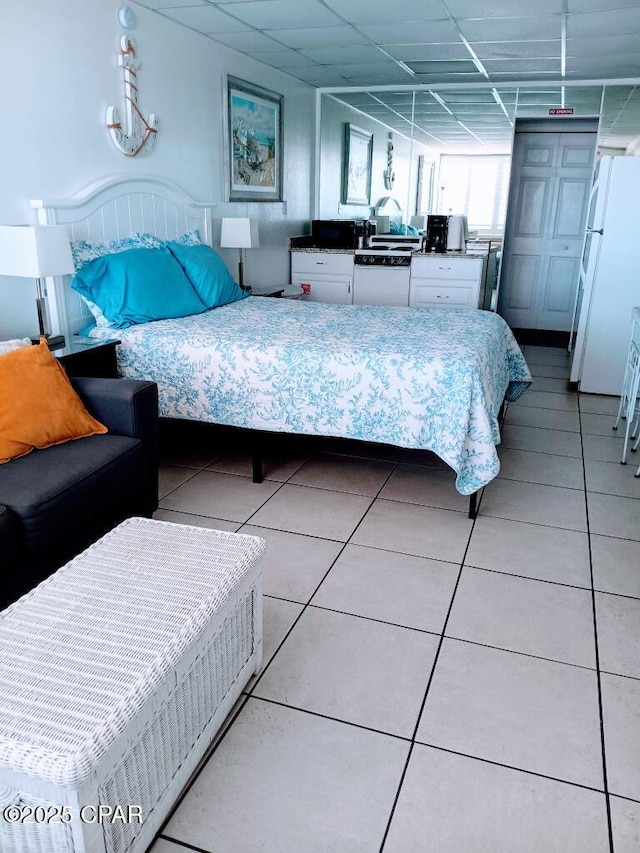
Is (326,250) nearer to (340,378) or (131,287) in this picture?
(131,287)

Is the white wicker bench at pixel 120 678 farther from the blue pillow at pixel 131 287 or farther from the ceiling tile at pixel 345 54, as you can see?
the ceiling tile at pixel 345 54

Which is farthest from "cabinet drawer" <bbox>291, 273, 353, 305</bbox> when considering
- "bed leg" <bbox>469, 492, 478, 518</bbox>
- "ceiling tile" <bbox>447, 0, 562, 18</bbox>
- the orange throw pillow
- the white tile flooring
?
the orange throw pillow

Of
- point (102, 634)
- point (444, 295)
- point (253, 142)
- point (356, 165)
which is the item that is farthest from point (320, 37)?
point (102, 634)

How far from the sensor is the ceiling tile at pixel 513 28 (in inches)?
154

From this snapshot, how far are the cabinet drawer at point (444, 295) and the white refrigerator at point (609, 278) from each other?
964mm

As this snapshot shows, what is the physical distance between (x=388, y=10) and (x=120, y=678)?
3933 mm

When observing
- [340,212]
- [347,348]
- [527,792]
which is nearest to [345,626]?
[527,792]

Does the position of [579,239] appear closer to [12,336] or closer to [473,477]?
[473,477]

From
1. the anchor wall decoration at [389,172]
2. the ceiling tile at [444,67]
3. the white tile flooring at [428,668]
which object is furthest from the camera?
the anchor wall decoration at [389,172]

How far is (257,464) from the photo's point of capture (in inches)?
129

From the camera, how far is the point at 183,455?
3.67 m

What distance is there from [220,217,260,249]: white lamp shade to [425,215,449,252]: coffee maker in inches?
73.7

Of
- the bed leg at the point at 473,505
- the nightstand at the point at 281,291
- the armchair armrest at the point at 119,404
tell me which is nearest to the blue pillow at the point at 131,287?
the armchair armrest at the point at 119,404

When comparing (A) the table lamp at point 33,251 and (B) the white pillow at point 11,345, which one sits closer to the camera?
(B) the white pillow at point 11,345
